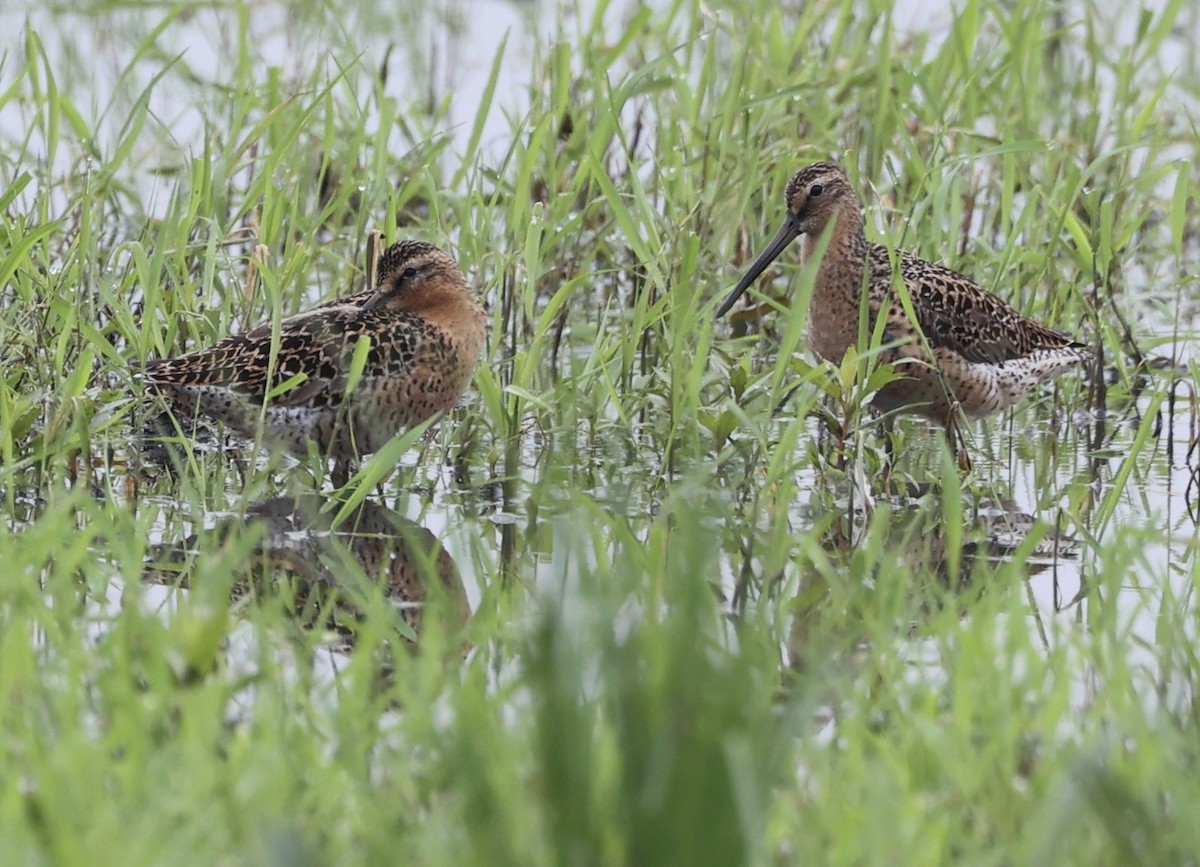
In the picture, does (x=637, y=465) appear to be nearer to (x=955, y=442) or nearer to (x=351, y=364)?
(x=351, y=364)

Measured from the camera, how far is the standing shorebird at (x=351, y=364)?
532 cm

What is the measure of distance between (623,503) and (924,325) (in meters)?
1.73

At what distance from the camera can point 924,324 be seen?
5953 millimetres

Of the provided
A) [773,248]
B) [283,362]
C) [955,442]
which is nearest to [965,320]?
[955,442]

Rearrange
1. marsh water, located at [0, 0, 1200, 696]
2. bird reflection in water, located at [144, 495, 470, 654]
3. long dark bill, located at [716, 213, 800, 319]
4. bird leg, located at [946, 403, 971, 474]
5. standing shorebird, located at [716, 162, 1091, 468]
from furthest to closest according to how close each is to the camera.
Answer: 1. long dark bill, located at [716, 213, 800, 319]
2. standing shorebird, located at [716, 162, 1091, 468]
3. bird leg, located at [946, 403, 971, 474]
4. marsh water, located at [0, 0, 1200, 696]
5. bird reflection in water, located at [144, 495, 470, 654]

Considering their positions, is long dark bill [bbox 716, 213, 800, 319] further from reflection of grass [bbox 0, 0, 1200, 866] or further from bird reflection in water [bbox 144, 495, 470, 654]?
bird reflection in water [bbox 144, 495, 470, 654]

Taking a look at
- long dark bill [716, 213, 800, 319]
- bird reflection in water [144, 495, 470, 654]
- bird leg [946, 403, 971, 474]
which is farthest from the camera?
long dark bill [716, 213, 800, 319]

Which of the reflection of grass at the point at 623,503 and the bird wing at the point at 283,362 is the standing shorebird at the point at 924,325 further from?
the bird wing at the point at 283,362

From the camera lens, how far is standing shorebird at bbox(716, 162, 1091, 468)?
5.92 meters

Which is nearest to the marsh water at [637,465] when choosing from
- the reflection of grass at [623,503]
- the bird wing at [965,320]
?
the reflection of grass at [623,503]

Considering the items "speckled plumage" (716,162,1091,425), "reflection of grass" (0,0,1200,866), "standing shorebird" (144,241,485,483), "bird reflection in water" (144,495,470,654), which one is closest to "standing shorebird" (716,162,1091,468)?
"speckled plumage" (716,162,1091,425)

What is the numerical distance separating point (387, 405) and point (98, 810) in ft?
9.98

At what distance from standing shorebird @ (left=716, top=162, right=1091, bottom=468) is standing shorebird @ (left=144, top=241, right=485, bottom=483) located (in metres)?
0.96

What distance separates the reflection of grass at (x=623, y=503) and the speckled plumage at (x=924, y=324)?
0.14 metres
